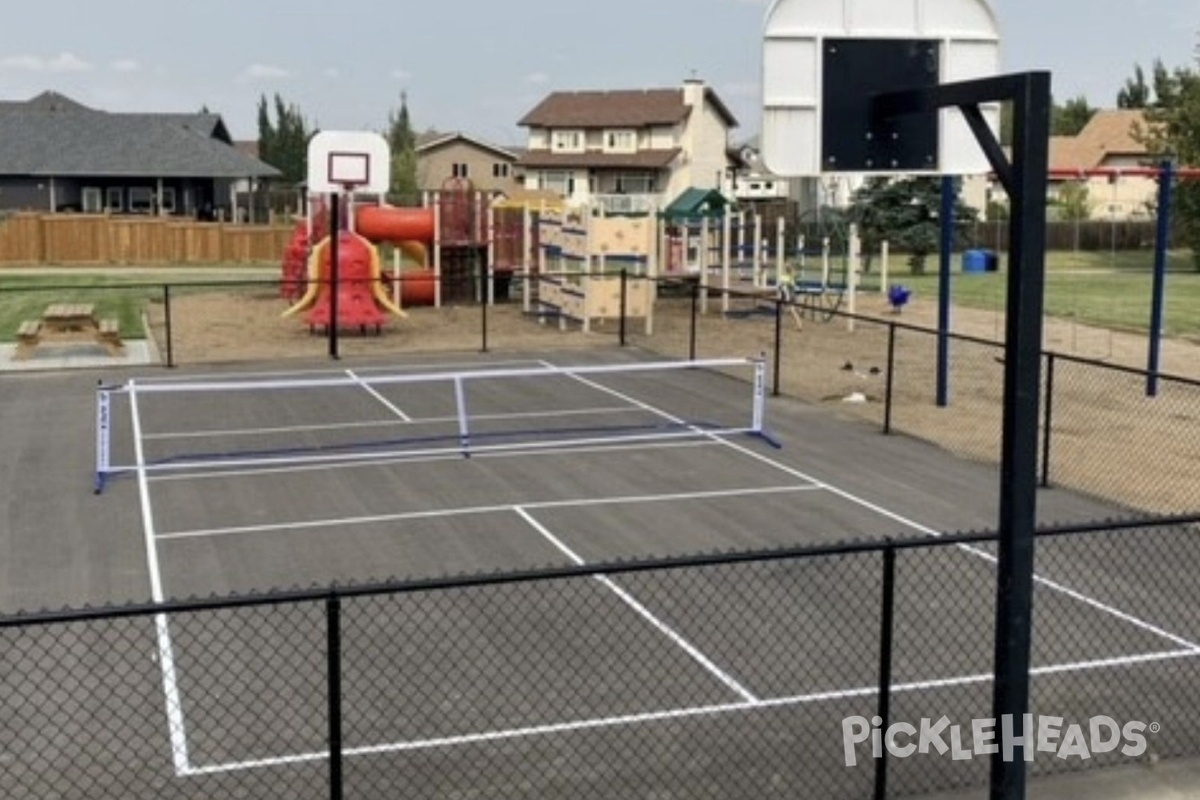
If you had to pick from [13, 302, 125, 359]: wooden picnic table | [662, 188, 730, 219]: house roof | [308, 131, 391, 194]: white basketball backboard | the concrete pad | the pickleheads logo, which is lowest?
the pickleheads logo

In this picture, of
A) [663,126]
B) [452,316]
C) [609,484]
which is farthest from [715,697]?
[663,126]

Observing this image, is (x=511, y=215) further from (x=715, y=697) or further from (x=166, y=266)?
(x=715, y=697)

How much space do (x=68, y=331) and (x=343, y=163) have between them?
6.44m

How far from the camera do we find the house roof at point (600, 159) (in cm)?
8664

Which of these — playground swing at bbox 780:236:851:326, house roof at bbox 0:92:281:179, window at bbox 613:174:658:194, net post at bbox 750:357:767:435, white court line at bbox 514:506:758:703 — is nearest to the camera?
white court line at bbox 514:506:758:703

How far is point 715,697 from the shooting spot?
8.23 metres

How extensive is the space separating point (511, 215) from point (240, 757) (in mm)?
31312

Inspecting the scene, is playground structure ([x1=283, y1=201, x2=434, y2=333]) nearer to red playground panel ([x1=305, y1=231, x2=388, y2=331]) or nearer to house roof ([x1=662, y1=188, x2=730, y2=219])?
red playground panel ([x1=305, y1=231, x2=388, y2=331])

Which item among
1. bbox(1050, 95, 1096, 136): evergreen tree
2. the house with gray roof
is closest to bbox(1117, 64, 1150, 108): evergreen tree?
bbox(1050, 95, 1096, 136): evergreen tree

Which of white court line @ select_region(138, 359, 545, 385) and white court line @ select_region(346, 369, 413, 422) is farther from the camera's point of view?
white court line @ select_region(138, 359, 545, 385)

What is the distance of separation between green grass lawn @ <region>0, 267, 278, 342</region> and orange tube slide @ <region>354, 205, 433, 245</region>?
458cm

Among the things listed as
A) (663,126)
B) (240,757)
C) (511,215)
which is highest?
(663,126)

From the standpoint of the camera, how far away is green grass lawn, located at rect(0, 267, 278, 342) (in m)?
29.4

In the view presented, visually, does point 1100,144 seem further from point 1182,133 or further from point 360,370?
point 360,370
